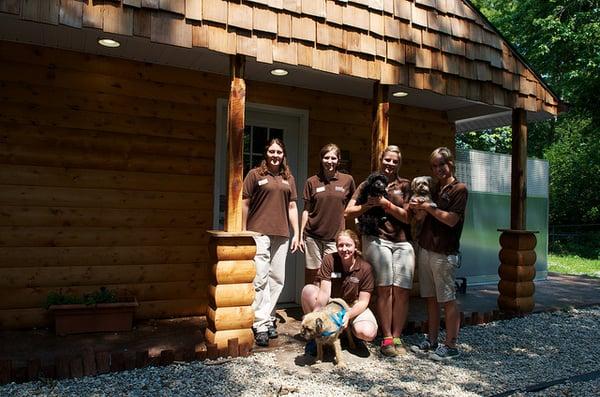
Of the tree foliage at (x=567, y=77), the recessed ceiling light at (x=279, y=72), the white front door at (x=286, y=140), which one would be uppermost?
the tree foliage at (x=567, y=77)

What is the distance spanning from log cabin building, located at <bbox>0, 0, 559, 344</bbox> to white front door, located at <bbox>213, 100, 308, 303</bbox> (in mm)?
15

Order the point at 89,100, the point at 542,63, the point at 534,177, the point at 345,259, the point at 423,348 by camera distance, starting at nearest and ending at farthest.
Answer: the point at 345,259
the point at 423,348
the point at 89,100
the point at 534,177
the point at 542,63

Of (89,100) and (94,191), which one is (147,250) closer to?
(94,191)

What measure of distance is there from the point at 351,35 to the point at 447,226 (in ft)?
5.91

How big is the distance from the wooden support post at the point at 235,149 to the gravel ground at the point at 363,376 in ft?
3.32

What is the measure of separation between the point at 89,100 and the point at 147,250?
56.1 inches

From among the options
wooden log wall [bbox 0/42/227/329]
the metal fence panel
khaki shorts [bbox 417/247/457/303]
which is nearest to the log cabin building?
wooden log wall [bbox 0/42/227/329]

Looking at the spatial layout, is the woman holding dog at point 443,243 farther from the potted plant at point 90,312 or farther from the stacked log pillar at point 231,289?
the potted plant at point 90,312

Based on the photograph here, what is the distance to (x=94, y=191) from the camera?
4.31 meters

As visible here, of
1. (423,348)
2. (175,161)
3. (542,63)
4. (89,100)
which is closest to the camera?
(423,348)

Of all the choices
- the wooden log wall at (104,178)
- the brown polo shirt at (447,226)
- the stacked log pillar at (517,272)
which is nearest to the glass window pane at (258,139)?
the wooden log wall at (104,178)

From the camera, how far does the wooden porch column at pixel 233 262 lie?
138 inches

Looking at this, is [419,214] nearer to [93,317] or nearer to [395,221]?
[395,221]

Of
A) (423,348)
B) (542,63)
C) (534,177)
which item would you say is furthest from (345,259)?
(542,63)
